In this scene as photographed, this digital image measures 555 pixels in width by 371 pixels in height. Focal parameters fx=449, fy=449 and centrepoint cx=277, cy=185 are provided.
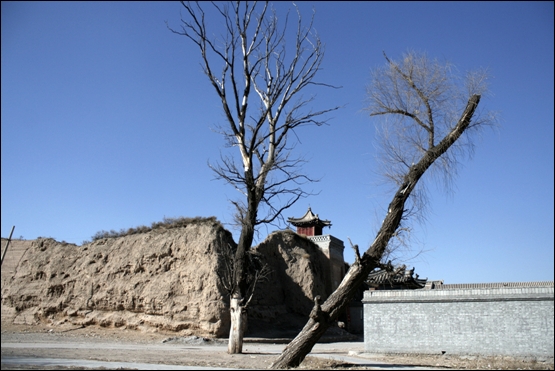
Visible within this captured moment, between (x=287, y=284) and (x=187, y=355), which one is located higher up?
(x=287, y=284)

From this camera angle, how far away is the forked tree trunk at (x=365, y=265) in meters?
9.40

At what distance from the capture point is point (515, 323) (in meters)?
A: 12.2

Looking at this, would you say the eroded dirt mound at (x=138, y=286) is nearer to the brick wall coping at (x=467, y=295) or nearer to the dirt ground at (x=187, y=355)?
the dirt ground at (x=187, y=355)

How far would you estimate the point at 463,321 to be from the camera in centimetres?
1305

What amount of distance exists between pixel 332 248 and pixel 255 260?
11199mm

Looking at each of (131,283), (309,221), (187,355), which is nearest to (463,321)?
(187,355)

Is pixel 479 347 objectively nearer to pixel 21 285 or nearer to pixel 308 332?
pixel 308 332

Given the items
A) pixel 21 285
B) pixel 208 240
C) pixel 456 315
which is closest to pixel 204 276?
pixel 208 240

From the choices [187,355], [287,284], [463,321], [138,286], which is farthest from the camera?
[287,284]

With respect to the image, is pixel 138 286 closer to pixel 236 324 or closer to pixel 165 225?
pixel 165 225

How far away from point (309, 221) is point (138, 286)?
20.0 meters

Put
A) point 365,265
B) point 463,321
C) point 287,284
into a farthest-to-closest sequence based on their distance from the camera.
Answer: point 287,284
point 463,321
point 365,265

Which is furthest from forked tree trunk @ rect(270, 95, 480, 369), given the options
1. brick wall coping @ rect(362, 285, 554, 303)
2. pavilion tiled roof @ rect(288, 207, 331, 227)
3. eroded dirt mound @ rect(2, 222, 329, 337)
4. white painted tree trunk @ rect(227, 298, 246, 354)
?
Result: pavilion tiled roof @ rect(288, 207, 331, 227)

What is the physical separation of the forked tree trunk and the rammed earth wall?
4.98 m
